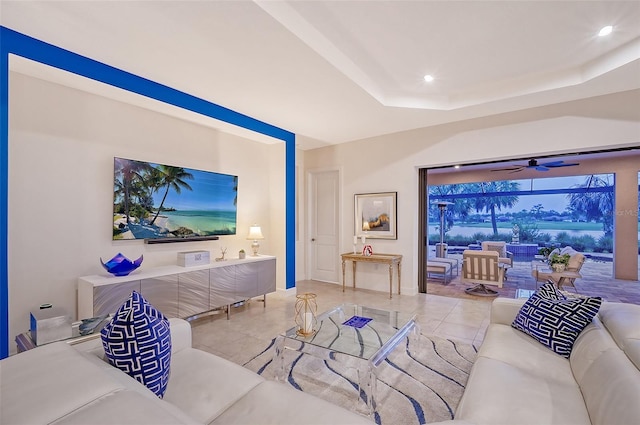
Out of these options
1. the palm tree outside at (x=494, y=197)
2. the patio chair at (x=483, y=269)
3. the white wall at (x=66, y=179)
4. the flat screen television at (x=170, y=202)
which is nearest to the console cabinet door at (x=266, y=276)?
the flat screen television at (x=170, y=202)

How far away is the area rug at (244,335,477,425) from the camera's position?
2.05 meters

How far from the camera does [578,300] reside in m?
2.06

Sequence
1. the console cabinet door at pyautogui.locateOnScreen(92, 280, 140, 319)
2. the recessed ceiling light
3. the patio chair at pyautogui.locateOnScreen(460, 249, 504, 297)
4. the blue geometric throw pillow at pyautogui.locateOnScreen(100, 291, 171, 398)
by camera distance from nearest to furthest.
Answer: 1. the blue geometric throw pillow at pyautogui.locateOnScreen(100, 291, 171, 398)
2. the recessed ceiling light
3. the console cabinet door at pyautogui.locateOnScreen(92, 280, 140, 319)
4. the patio chair at pyautogui.locateOnScreen(460, 249, 504, 297)

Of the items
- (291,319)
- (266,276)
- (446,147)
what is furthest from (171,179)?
(446,147)

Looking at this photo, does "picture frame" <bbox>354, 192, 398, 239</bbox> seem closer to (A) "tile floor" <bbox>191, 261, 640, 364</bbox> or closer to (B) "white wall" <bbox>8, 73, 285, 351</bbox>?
(A) "tile floor" <bbox>191, 261, 640, 364</bbox>

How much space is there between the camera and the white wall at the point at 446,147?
379cm

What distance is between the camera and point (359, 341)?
2447 millimetres

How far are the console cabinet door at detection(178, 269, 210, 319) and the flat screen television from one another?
619mm

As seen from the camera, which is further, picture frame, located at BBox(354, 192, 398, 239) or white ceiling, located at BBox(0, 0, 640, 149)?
picture frame, located at BBox(354, 192, 398, 239)

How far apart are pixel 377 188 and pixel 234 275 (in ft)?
9.59

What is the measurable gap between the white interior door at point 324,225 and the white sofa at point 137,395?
4.30 meters

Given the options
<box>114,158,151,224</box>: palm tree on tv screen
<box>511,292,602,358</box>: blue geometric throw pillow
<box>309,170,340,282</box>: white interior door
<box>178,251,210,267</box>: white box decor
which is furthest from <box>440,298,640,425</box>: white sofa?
<box>309,170,340,282</box>: white interior door

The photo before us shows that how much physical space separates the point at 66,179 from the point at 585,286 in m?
8.30

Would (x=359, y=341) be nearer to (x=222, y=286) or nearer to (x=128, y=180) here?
(x=222, y=286)
